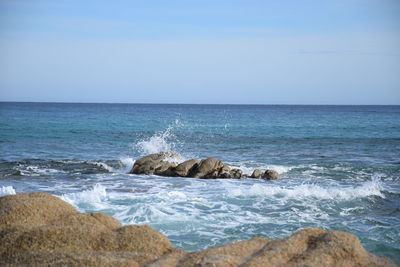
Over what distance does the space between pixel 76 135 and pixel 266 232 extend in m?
26.2

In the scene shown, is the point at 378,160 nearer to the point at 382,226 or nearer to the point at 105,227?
the point at 382,226

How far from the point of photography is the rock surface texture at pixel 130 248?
444 cm

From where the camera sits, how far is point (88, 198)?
11797 mm

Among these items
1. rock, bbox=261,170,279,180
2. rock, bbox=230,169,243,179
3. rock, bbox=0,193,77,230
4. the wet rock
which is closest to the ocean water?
rock, bbox=261,170,279,180

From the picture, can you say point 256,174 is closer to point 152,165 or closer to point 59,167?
point 152,165

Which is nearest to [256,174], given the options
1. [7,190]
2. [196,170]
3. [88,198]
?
[196,170]

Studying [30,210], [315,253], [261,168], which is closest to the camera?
[315,253]

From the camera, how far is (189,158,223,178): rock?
16344mm

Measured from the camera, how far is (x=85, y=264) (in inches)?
169

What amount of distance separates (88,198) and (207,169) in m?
5.75

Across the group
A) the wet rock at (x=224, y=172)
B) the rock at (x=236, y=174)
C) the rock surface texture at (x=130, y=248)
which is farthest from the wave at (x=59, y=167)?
the rock surface texture at (x=130, y=248)

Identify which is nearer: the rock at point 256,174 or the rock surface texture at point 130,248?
the rock surface texture at point 130,248

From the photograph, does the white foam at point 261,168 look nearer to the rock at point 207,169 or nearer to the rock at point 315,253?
the rock at point 207,169

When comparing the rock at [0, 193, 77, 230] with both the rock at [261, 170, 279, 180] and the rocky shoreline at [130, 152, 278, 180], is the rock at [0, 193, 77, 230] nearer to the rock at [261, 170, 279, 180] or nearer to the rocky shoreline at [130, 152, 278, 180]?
the rocky shoreline at [130, 152, 278, 180]
